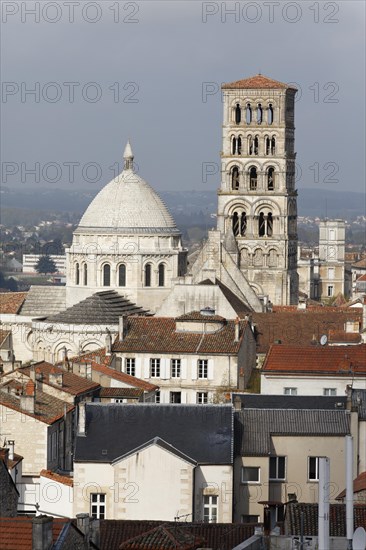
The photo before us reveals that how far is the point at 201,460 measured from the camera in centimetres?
4959

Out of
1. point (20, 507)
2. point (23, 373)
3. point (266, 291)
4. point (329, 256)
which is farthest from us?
point (329, 256)

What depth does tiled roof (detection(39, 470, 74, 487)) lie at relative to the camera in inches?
1970

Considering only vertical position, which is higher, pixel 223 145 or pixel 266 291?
pixel 223 145

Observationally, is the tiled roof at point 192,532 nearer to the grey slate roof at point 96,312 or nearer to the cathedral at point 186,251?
the cathedral at point 186,251

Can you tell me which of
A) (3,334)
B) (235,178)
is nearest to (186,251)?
(3,334)

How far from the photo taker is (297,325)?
84.4 metres

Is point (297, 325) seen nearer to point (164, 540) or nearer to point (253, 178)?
point (253, 178)

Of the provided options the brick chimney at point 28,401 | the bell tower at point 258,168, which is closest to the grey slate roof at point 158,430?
the brick chimney at point 28,401

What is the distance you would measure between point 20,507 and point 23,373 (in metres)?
14.4

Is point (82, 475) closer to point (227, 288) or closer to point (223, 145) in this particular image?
point (227, 288)

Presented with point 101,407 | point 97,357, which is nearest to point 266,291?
point 97,357

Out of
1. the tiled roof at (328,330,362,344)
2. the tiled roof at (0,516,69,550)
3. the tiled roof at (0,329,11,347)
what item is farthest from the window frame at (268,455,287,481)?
the tiled roof at (0,329,11,347)

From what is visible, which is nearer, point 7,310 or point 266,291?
point 7,310

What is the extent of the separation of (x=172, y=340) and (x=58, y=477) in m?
23.5
